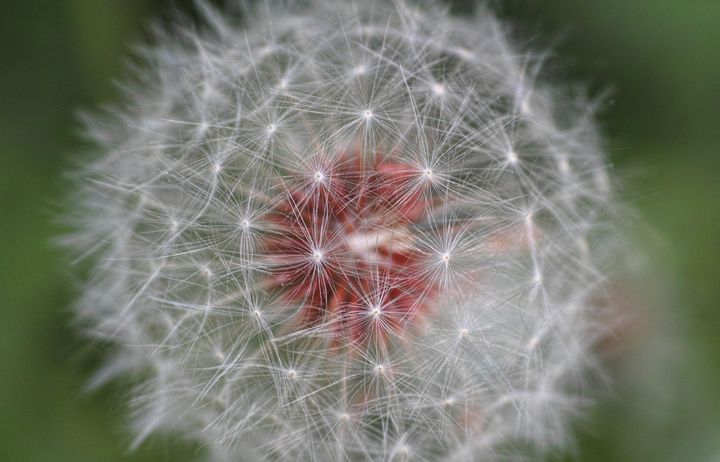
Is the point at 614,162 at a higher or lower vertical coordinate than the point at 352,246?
higher

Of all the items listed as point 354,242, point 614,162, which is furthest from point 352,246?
point 614,162

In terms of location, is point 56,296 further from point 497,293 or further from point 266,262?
point 497,293

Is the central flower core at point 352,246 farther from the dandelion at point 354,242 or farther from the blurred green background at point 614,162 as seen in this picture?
the blurred green background at point 614,162

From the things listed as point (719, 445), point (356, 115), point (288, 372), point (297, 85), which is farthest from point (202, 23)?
point (719, 445)

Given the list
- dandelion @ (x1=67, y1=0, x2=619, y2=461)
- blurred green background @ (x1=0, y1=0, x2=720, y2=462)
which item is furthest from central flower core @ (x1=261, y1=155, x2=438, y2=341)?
blurred green background @ (x1=0, y1=0, x2=720, y2=462)

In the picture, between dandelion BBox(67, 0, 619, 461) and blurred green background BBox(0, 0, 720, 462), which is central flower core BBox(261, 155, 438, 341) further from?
blurred green background BBox(0, 0, 720, 462)

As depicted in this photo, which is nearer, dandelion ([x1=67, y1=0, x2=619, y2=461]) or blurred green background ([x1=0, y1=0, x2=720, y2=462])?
dandelion ([x1=67, y1=0, x2=619, y2=461])

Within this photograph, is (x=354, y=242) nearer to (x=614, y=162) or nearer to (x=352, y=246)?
(x=352, y=246)
